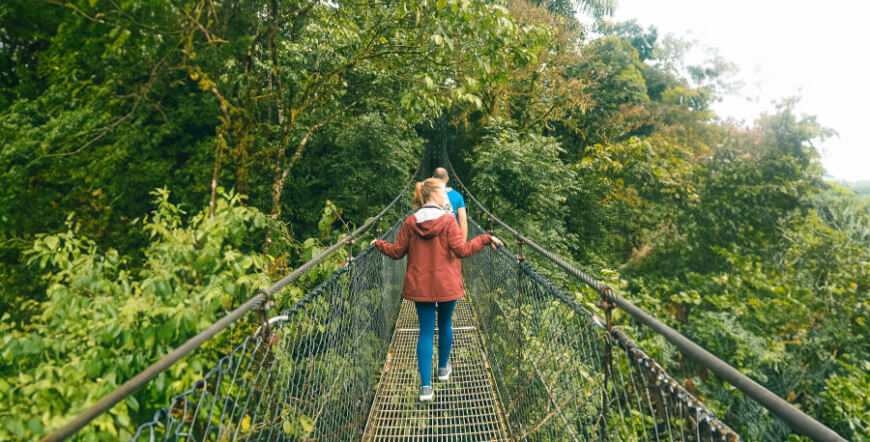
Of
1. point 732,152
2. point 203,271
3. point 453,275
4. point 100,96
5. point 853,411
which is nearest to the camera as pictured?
point 453,275

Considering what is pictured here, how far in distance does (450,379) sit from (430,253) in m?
0.88

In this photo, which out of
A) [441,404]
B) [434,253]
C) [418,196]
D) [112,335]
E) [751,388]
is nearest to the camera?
[751,388]

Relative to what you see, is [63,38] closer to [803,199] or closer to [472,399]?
[472,399]

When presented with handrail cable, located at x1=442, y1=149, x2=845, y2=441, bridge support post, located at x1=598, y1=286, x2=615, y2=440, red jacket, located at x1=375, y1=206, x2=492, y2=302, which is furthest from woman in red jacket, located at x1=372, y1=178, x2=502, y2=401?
handrail cable, located at x1=442, y1=149, x2=845, y2=441

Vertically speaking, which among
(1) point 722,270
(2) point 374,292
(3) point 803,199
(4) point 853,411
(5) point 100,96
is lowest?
(4) point 853,411

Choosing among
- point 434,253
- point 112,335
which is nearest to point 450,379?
point 434,253

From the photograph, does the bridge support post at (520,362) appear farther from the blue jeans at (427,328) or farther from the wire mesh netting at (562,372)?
the blue jeans at (427,328)

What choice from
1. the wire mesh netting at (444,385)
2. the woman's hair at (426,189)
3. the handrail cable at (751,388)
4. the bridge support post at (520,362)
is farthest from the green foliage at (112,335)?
the handrail cable at (751,388)

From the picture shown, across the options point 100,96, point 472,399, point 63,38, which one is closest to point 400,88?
point 472,399

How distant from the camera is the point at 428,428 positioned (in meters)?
1.80

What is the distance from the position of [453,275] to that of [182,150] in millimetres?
7813

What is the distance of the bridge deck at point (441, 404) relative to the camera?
1.77 m

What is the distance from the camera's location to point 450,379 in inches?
84.2

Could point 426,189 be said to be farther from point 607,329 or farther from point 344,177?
point 344,177
